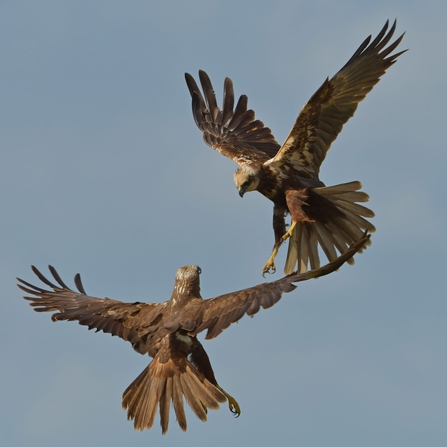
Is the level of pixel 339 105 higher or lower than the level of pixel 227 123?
lower

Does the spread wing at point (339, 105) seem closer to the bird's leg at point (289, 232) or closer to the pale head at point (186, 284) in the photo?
the bird's leg at point (289, 232)

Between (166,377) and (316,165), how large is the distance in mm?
3909

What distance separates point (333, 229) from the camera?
12.4m

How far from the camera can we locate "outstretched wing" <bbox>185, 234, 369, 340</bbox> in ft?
29.5

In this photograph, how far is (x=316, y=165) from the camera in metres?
12.6

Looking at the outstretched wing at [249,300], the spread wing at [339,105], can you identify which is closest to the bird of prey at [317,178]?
the spread wing at [339,105]

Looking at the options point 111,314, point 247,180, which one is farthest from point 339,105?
point 111,314

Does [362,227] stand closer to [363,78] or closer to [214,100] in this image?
[363,78]

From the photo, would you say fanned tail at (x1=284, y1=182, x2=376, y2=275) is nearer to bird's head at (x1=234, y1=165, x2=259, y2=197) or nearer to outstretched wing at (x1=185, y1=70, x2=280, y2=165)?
bird's head at (x1=234, y1=165, x2=259, y2=197)

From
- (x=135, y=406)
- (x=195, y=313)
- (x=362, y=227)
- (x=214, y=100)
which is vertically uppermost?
(x=214, y=100)

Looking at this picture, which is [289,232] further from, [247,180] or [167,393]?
[167,393]

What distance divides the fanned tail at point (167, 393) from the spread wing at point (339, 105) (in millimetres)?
3562

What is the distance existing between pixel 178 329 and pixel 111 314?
1.03m

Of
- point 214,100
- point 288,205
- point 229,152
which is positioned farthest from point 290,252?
point 214,100
